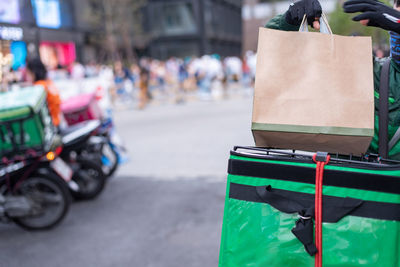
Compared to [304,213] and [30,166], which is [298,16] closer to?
[304,213]

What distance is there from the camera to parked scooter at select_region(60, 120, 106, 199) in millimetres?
5289

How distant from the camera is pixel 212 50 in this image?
42469 millimetres

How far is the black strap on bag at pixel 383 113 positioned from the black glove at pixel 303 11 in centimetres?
33

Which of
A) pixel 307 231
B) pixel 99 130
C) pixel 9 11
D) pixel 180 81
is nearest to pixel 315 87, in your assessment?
pixel 307 231

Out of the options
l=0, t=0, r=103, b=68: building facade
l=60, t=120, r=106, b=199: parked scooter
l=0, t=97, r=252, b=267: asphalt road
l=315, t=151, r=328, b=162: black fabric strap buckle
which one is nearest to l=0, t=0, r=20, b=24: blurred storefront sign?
l=0, t=0, r=103, b=68: building facade

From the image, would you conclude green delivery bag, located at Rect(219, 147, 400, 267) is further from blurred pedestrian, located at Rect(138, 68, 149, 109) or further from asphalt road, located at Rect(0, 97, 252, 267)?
blurred pedestrian, located at Rect(138, 68, 149, 109)

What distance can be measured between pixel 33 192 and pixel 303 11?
364cm

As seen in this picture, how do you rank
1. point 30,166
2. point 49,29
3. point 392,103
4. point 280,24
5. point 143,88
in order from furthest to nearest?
point 49,29 → point 143,88 → point 30,166 → point 280,24 → point 392,103

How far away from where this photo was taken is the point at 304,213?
152 cm

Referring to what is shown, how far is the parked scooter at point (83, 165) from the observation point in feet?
17.4

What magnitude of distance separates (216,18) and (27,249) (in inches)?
1641

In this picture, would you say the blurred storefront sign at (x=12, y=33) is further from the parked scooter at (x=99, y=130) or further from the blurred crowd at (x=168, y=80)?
the parked scooter at (x=99, y=130)

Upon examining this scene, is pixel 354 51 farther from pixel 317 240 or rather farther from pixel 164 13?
pixel 164 13

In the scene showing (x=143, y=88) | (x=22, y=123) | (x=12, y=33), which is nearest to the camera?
(x=22, y=123)
